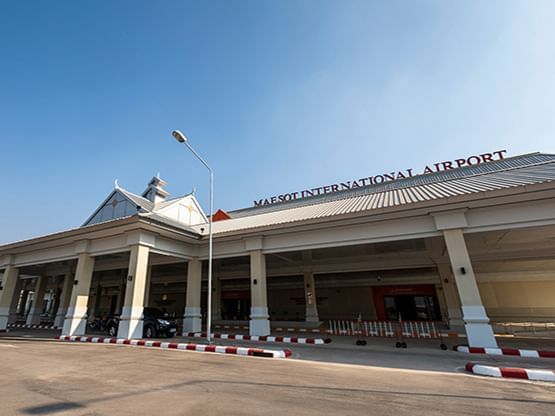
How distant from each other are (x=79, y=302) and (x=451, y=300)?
20.5 metres

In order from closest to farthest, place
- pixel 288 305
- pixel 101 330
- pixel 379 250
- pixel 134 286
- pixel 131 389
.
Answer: pixel 131 389 < pixel 134 286 < pixel 379 250 < pixel 101 330 < pixel 288 305

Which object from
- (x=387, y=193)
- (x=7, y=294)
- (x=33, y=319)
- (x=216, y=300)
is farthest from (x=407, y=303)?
(x=33, y=319)

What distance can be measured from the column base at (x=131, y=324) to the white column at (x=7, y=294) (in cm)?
1200

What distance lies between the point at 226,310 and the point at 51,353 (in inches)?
700

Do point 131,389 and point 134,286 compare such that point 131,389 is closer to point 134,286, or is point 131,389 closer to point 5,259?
point 134,286

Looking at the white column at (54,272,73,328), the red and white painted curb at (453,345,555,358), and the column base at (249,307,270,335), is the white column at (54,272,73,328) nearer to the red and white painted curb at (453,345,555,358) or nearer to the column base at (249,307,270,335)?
the column base at (249,307,270,335)

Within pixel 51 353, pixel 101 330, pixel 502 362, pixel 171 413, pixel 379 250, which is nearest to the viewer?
pixel 171 413

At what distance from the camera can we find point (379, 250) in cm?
1648

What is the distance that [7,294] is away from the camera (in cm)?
1783

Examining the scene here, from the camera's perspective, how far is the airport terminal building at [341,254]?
9.91m

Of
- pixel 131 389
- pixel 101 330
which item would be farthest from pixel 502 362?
pixel 101 330

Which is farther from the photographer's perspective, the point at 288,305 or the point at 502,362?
the point at 288,305

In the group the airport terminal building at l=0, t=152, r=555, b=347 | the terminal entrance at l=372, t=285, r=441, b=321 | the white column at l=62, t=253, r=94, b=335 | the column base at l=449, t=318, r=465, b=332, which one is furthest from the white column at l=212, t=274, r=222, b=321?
the column base at l=449, t=318, r=465, b=332

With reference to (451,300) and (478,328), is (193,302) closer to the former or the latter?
(478,328)
